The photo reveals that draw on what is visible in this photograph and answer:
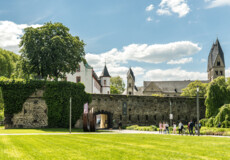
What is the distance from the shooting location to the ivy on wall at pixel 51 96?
3591 centimetres

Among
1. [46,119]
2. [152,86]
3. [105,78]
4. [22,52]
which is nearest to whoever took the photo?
[46,119]

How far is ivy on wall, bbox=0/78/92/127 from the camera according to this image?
35906 mm

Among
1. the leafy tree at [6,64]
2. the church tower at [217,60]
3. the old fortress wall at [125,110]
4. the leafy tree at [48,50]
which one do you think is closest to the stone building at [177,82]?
the church tower at [217,60]

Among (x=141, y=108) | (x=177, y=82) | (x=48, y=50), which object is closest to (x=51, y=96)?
(x=48, y=50)

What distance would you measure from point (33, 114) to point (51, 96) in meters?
3.51

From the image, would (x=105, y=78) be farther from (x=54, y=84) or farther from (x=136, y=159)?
(x=136, y=159)

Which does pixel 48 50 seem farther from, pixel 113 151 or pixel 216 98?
pixel 113 151

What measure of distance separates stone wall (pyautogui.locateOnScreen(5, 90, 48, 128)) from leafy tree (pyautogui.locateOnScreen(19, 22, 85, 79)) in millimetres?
4673

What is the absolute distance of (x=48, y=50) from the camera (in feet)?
128

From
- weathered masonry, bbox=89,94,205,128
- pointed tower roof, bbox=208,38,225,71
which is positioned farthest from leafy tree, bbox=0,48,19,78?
pointed tower roof, bbox=208,38,225,71

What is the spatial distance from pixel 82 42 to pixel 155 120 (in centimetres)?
1839

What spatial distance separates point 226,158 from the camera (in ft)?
29.5

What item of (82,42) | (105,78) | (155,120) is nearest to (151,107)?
(155,120)

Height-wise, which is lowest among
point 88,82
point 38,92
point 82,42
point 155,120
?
point 155,120
